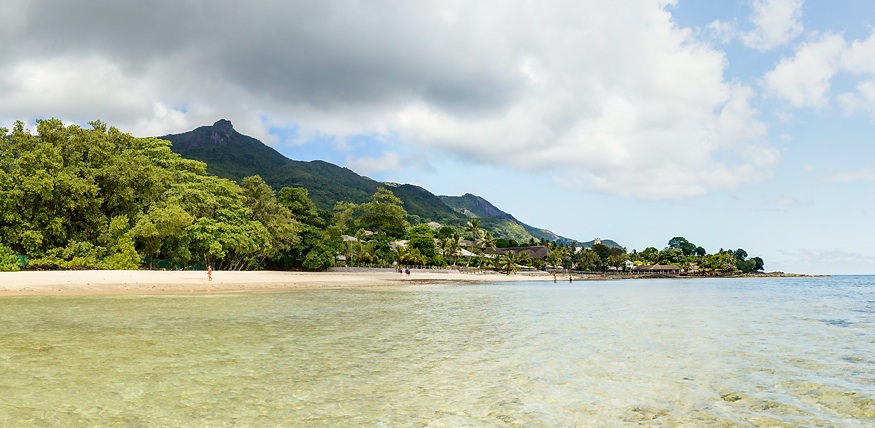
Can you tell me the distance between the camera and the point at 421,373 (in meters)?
9.78

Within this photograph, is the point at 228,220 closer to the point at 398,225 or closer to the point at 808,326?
the point at 808,326

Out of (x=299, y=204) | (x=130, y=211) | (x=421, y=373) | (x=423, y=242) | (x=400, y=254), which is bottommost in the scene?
(x=421, y=373)

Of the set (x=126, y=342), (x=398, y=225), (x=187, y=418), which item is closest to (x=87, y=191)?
(x=126, y=342)

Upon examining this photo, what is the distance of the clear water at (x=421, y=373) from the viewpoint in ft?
22.8

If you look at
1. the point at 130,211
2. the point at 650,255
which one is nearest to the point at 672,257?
the point at 650,255

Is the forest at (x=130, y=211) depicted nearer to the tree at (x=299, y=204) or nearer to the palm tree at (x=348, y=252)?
the tree at (x=299, y=204)

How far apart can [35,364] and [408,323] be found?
36.5ft

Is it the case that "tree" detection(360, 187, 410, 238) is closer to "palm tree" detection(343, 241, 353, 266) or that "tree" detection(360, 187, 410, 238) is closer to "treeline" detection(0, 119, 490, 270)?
"palm tree" detection(343, 241, 353, 266)

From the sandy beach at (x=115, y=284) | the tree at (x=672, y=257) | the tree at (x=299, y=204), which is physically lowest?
the sandy beach at (x=115, y=284)

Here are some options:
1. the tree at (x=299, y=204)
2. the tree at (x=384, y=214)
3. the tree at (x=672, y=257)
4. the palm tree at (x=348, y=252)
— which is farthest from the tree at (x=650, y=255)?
the tree at (x=299, y=204)

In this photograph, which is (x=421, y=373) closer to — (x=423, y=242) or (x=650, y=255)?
(x=423, y=242)

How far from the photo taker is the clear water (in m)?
6.95

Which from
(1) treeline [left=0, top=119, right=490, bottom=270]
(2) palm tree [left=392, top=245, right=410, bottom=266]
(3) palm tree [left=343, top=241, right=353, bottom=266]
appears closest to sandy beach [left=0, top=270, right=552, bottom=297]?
(1) treeline [left=0, top=119, right=490, bottom=270]

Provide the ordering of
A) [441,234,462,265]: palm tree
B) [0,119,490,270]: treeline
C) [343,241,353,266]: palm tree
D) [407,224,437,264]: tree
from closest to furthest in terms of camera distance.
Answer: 1. [0,119,490,270]: treeline
2. [343,241,353,266]: palm tree
3. [407,224,437,264]: tree
4. [441,234,462,265]: palm tree
